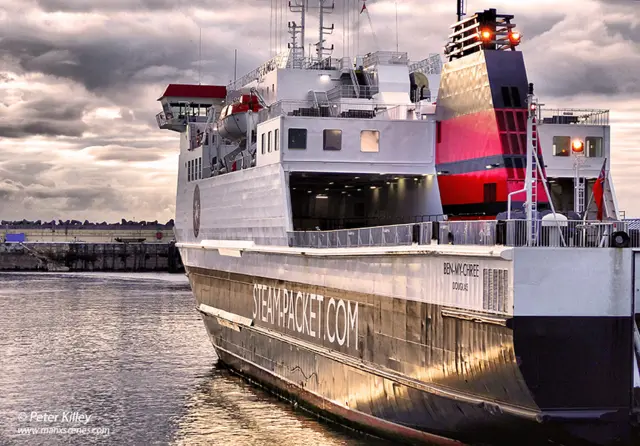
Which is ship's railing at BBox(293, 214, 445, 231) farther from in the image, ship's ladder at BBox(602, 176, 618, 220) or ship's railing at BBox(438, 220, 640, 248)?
ship's railing at BBox(438, 220, 640, 248)

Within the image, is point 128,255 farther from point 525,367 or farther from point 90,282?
point 525,367

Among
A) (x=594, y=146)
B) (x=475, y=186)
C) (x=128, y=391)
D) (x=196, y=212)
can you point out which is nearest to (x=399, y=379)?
(x=475, y=186)

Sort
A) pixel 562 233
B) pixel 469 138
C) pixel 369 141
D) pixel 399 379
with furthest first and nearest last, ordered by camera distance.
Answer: pixel 369 141
pixel 469 138
pixel 399 379
pixel 562 233

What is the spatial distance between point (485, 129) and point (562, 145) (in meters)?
3.11

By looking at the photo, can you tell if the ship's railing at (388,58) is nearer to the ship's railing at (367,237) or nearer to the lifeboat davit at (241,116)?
the lifeboat davit at (241,116)

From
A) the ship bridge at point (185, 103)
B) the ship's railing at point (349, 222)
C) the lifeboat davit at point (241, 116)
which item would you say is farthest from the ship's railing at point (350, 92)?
the ship bridge at point (185, 103)

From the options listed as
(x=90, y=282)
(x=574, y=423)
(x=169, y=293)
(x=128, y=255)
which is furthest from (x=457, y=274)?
(x=128, y=255)

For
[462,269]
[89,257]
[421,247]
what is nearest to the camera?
[462,269]

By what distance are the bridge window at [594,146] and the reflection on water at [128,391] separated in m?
9.17

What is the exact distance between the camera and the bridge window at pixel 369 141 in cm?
2678

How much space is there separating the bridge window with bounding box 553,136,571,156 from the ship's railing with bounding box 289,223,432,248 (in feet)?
20.5

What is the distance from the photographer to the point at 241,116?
32719mm

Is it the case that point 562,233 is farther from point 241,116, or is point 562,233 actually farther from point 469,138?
point 241,116

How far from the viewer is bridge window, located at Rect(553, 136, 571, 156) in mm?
25656
